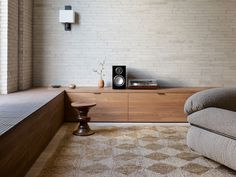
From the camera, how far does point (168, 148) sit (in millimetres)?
3137

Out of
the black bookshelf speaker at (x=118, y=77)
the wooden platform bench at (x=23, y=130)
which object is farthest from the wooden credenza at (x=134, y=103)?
the wooden platform bench at (x=23, y=130)

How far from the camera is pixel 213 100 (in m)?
2.89

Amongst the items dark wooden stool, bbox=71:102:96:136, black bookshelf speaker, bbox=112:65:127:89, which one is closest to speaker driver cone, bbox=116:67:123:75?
black bookshelf speaker, bbox=112:65:127:89

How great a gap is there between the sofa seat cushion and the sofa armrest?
0.08m

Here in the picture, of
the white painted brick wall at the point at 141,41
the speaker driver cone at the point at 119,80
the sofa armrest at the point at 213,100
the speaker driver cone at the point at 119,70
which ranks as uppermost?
the white painted brick wall at the point at 141,41

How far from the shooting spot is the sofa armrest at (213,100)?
2.86m

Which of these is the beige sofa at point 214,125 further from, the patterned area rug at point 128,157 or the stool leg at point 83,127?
the stool leg at point 83,127

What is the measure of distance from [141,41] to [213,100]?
2.13m

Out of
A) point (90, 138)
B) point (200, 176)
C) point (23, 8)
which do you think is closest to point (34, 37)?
point (23, 8)

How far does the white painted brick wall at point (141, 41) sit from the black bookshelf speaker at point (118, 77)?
0.30m

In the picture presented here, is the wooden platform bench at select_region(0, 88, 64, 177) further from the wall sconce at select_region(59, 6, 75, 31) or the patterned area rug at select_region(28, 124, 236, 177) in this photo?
the wall sconce at select_region(59, 6, 75, 31)

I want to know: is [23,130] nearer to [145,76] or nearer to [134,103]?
[134,103]

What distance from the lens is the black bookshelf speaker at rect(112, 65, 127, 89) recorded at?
176 inches

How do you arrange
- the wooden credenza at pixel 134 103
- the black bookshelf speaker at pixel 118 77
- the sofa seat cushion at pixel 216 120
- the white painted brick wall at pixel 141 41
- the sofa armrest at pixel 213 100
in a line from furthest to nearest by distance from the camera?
the white painted brick wall at pixel 141 41 → the black bookshelf speaker at pixel 118 77 → the wooden credenza at pixel 134 103 → the sofa armrest at pixel 213 100 → the sofa seat cushion at pixel 216 120
